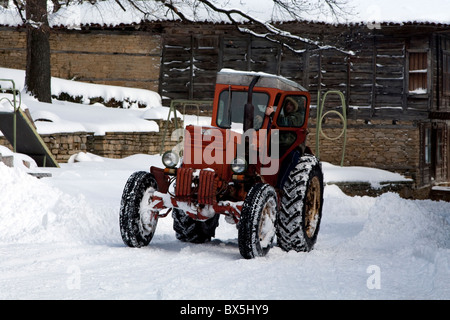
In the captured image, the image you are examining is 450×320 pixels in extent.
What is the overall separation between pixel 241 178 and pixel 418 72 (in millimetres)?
15168

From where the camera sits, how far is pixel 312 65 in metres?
19.4

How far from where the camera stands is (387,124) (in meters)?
19.6

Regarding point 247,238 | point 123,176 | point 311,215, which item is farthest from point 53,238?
point 123,176

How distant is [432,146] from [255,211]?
17052 millimetres

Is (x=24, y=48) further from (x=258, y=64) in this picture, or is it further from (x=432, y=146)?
(x=432, y=146)

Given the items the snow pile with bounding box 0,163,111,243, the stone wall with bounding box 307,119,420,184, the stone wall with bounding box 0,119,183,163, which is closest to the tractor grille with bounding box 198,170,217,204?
the snow pile with bounding box 0,163,111,243

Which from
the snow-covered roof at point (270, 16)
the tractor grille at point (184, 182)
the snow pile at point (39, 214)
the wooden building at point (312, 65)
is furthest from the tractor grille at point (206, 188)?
the wooden building at point (312, 65)

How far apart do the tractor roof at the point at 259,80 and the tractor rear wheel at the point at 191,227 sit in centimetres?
148

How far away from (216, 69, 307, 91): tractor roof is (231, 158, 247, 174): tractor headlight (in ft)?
3.71

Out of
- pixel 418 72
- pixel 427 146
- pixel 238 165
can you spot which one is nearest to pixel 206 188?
pixel 238 165

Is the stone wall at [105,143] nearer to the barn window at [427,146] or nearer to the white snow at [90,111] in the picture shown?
the white snow at [90,111]

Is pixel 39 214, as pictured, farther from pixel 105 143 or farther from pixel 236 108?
pixel 105 143

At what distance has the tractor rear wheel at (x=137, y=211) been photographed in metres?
6.05

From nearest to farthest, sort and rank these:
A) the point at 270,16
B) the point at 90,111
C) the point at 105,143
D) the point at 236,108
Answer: the point at 236,108 → the point at 105,143 → the point at 90,111 → the point at 270,16
